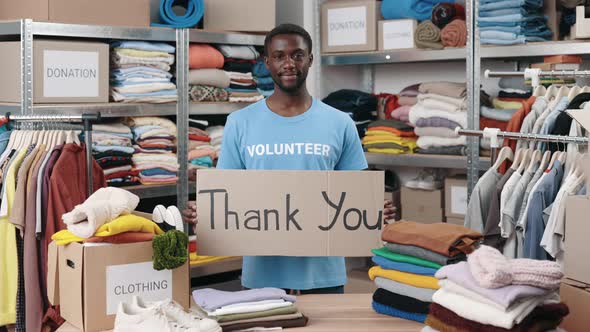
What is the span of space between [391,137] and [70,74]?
1.74 metres

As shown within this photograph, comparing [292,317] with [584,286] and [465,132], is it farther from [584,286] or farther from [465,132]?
[465,132]

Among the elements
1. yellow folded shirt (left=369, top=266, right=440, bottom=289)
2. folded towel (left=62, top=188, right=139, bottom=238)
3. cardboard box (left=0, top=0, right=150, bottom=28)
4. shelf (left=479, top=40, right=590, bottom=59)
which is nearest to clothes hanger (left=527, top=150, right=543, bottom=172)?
shelf (left=479, top=40, right=590, bottom=59)

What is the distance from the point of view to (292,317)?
7.02 feet

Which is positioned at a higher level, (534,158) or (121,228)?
(534,158)

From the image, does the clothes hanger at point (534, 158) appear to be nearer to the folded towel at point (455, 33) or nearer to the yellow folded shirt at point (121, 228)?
the folded towel at point (455, 33)

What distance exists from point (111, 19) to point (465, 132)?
5.89 ft

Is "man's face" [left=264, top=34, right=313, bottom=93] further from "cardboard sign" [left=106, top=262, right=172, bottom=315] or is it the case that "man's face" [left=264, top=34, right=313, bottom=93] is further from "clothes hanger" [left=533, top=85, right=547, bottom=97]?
"clothes hanger" [left=533, top=85, right=547, bottom=97]

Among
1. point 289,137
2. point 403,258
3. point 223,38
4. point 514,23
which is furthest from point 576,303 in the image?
point 223,38

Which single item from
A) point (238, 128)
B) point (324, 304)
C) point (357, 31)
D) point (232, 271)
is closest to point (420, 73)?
point (357, 31)

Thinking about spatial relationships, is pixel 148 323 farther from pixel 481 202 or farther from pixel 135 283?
pixel 481 202

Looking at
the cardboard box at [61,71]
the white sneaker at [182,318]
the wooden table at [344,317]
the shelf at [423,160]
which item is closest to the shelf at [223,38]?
the cardboard box at [61,71]

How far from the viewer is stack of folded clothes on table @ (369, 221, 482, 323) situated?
2102 mm

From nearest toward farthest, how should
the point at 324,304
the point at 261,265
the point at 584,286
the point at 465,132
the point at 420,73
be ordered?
the point at 584,286 < the point at 324,304 < the point at 261,265 < the point at 465,132 < the point at 420,73

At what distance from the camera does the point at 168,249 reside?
7.04ft
